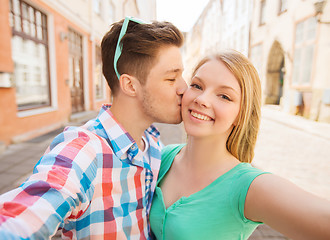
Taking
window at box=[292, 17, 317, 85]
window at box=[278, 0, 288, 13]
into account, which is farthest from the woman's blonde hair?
window at box=[278, 0, 288, 13]

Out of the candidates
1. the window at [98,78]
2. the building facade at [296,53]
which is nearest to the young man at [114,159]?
the building facade at [296,53]

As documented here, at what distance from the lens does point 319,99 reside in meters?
9.17

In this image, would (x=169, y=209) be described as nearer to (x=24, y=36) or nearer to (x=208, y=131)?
(x=208, y=131)

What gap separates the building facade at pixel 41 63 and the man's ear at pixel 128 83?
13.9ft

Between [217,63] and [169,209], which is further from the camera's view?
[217,63]

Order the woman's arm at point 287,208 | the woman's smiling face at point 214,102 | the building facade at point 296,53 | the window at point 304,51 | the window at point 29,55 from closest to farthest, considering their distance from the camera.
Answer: the woman's arm at point 287,208 < the woman's smiling face at point 214,102 < the window at point 29,55 < the building facade at point 296,53 < the window at point 304,51

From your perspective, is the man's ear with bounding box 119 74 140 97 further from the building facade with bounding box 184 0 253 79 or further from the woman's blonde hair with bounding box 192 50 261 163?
the building facade with bounding box 184 0 253 79

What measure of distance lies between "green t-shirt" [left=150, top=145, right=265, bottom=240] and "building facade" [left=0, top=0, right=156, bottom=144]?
15.9ft

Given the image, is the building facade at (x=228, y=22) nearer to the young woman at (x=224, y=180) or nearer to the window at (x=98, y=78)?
the window at (x=98, y=78)

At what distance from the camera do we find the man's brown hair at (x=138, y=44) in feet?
4.92

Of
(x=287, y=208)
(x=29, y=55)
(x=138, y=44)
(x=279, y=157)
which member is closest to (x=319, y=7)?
(x=279, y=157)

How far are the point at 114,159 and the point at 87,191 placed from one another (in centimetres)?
23

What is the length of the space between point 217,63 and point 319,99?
9997 millimetres

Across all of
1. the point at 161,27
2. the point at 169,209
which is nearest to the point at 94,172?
the point at 169,209
